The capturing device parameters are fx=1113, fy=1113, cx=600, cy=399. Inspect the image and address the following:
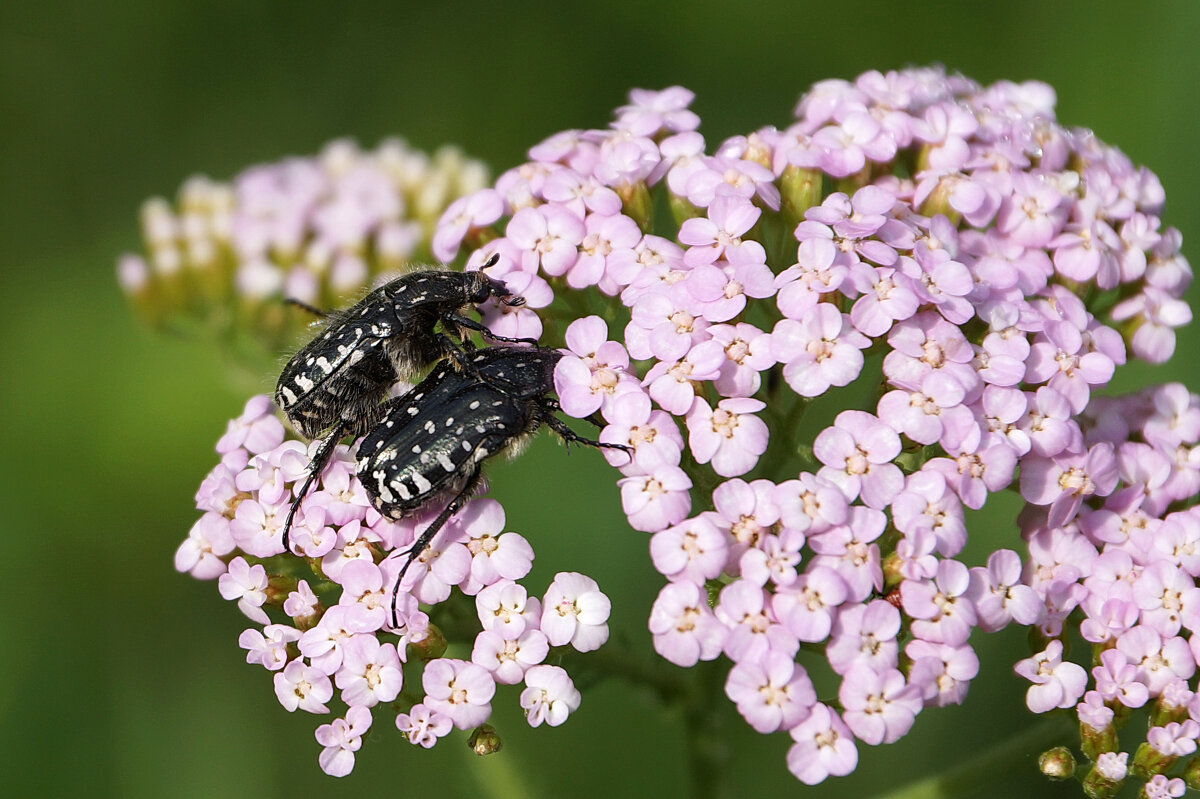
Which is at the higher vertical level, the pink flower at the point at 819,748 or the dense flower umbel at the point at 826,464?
the dense flower umbel at the point at 826,464

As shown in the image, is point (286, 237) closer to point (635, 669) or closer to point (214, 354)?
point (214, 354)

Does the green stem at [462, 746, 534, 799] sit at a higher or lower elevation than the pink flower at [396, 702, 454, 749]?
lower

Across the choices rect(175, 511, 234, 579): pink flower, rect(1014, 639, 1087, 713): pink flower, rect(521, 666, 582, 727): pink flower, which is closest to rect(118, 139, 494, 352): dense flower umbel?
rect(175, 511, 234, 579): pink flower

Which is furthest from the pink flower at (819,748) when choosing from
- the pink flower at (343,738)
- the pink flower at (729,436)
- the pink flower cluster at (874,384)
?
the pink flower at (343,738)

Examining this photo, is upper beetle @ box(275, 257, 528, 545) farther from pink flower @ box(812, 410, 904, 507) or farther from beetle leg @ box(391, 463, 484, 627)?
pink flower @ box(812, 410, 904, 507)

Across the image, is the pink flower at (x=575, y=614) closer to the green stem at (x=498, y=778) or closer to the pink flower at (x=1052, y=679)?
the pink flower at (x=1052, y=679)

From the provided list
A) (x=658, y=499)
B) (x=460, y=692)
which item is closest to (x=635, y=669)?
(x=460, y=692)
